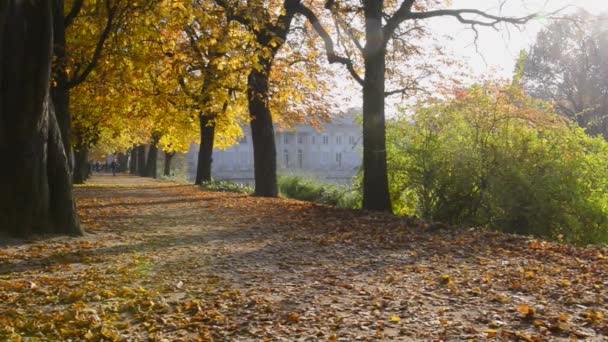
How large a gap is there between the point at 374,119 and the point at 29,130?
7.45 metres

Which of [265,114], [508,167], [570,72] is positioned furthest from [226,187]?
[570,72]

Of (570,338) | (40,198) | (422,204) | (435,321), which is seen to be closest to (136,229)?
(40,198)

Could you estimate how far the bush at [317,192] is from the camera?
1739cm

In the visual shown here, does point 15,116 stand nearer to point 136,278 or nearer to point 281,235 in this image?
point 136,278

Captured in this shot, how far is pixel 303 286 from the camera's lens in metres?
5.81

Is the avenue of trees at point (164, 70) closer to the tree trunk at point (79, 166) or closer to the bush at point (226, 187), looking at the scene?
the bush at point (226, 187)

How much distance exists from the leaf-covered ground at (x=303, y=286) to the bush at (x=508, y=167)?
5.93 ft

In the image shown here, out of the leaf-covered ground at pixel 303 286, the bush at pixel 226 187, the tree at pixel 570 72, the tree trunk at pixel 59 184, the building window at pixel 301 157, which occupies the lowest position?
the leaf-covered ground at pixel 303 286

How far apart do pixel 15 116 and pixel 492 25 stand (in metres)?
10.3

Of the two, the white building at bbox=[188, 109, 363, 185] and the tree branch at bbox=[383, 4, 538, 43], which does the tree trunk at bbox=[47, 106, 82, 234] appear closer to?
the tree branch at bbox=[383, 4, 538, 43]

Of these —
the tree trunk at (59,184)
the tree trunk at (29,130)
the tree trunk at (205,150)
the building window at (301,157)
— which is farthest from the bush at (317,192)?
the building window at (301,157)

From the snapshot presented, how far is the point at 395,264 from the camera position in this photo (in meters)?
7.00

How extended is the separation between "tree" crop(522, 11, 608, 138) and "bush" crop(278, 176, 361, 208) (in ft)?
70.6

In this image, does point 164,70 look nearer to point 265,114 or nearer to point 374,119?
point 265,114
